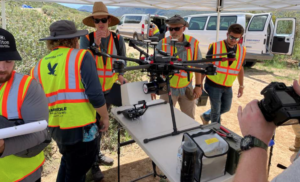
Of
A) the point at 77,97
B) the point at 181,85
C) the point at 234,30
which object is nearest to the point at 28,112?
the point at 77,97

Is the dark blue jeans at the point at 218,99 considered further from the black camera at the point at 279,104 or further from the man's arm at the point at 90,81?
the black camera at the point at 279,104

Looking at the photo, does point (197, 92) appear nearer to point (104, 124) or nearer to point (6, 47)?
point (104, 124)

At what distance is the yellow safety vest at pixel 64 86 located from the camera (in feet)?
5.46

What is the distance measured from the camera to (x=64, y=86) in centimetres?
167

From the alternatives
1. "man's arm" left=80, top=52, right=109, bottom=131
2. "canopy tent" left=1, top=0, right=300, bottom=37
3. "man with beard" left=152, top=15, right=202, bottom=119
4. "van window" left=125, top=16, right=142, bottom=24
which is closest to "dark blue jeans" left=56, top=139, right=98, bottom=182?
"man's arm" left=80, top=52, right=109, bottom=131

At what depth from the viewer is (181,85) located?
3031 millimetres

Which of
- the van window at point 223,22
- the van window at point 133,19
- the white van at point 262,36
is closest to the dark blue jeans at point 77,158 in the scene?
the white van at point 262,36

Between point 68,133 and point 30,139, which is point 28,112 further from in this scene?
point 68,133

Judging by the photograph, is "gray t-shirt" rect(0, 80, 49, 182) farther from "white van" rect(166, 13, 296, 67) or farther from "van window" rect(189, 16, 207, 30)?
"van window" rect(189, 16, 207, 30)

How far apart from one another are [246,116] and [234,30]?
7.87 ft

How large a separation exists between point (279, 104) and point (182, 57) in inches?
88.4

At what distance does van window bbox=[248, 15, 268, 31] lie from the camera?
27.2 feet

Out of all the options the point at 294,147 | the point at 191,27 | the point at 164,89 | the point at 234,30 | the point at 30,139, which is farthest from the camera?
the point at 191,27

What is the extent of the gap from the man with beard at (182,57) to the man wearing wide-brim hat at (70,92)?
123 cm
